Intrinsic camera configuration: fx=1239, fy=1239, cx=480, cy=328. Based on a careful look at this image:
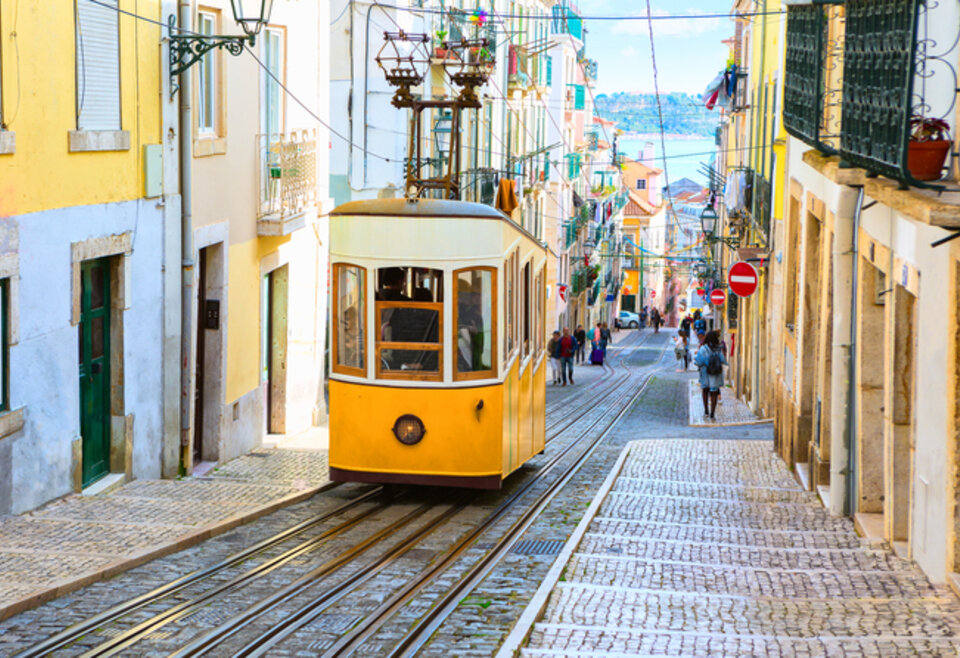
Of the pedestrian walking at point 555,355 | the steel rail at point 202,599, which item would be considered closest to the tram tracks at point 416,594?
the steel rail at point 202,599

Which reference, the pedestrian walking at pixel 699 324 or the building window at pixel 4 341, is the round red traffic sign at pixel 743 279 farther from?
the pedestrian walking at pixel 699 324

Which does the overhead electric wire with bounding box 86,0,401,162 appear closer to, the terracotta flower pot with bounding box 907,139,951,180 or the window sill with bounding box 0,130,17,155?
the window sill with bounding box 0,130,17,155

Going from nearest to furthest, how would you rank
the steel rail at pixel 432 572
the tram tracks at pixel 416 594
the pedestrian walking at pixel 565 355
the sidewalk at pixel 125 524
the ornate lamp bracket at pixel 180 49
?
the tram tracks at pixel 416 594, the steel rail at pixel 432 572, the sidewalk at pixel 125 524, the ornate lamp bracket at pixel 180 49, the pedestrian walking at pixel 565 355

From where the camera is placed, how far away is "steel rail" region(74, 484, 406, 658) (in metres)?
6.53

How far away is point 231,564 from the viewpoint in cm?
855

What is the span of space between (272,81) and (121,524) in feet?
27.3

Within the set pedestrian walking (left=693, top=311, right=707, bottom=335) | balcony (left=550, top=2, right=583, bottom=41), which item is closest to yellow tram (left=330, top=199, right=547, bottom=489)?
pedestrian walking (left=693, top=311, right=707, bottom=335)

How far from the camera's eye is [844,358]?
11.1 m

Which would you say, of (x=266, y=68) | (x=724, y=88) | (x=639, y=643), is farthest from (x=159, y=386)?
(x=724, y=88)

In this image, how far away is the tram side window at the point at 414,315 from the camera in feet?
35.0

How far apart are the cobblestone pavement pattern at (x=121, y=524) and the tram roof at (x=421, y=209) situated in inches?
105

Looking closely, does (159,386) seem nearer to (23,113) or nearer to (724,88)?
(23,113)

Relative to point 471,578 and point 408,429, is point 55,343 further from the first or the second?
point 471,578

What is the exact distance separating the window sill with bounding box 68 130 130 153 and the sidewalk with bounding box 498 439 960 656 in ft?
17.0
